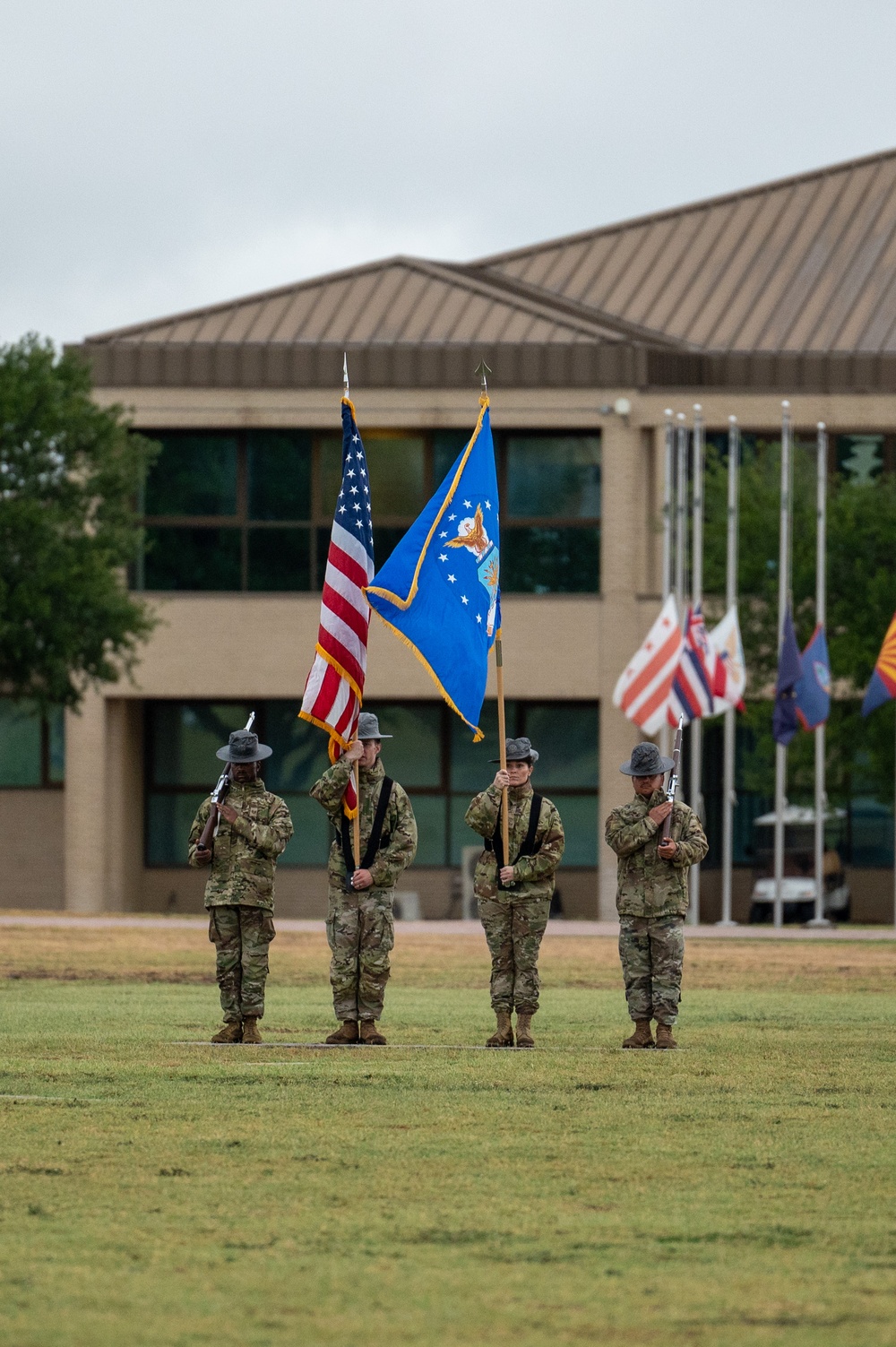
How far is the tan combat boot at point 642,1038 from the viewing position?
48.5ft

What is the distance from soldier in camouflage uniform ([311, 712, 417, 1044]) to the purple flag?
67.6 ft

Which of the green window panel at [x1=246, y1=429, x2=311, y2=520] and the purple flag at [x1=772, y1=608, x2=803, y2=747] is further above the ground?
the green window panel at [x1=246, y1=429, x2=311, y2=520]

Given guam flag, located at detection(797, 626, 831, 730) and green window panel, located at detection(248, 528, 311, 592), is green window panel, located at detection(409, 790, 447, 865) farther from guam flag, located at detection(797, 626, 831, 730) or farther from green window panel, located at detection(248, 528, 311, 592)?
guam flag, located at detection(797, 626, 831, 730)

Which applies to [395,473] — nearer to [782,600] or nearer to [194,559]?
Result: [194,559]

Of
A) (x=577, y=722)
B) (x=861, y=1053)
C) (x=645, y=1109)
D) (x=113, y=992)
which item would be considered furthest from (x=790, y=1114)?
(x=577, y=722)

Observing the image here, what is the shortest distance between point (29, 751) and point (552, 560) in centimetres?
1029

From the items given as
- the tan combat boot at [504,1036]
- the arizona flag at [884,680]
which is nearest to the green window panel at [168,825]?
the arizona flag at [884,680]

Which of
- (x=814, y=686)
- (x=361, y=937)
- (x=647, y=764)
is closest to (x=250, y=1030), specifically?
(x=361, y=937)

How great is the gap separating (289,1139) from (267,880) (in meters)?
3.82

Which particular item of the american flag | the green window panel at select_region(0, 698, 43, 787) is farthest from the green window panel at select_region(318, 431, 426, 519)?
the american flag

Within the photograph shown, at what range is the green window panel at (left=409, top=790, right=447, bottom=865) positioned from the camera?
1702 inches

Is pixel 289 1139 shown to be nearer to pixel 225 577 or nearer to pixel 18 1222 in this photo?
pixel 18 1222

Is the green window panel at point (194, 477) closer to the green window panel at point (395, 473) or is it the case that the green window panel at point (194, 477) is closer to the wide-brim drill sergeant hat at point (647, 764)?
the green window panel at point (395, 473)

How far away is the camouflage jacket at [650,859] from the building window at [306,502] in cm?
2796
